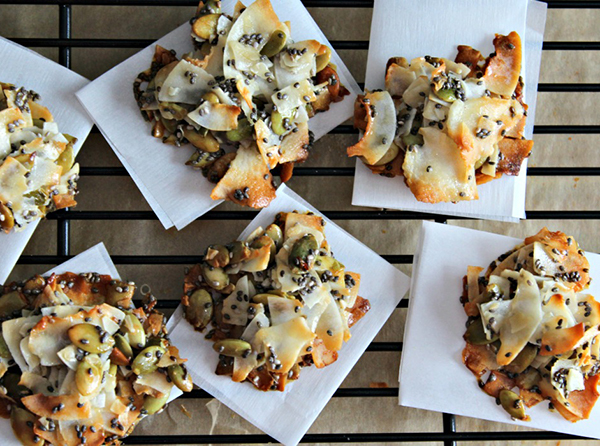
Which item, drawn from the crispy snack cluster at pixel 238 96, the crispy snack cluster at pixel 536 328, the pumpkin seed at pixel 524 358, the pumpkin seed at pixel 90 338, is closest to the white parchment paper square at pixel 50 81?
the crispy snack cluster at pixel 238 96

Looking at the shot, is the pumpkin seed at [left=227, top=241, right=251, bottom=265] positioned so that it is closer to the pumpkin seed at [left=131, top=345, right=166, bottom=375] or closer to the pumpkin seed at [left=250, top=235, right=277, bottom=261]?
the pumpkin seed at [left=250, top=235, right=277, bottom=261]

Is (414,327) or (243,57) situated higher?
(243,57)

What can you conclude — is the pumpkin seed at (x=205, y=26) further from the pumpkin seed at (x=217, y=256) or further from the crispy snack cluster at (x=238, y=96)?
the pumpkin seed at (x=217, y=256)

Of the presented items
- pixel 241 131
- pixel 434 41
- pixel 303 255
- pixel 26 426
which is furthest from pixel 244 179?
pixel 26 426

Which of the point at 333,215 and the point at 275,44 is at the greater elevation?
the point at 275,44

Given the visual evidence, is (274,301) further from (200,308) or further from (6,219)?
(6,219)

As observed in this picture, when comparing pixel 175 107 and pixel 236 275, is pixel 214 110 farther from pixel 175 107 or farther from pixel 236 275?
pixel 236 275

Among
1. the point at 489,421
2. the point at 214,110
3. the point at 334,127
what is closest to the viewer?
the point at 214,110

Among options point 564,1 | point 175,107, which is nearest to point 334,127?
point 175,107
